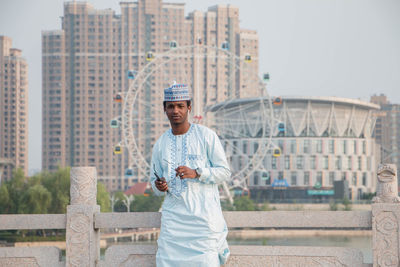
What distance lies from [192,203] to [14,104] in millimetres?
96673

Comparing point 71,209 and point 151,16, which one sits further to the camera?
point 151,16

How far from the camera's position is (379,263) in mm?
7137

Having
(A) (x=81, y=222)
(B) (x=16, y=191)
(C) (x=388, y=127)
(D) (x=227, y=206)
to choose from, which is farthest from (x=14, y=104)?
(A) (x=81, y=222)

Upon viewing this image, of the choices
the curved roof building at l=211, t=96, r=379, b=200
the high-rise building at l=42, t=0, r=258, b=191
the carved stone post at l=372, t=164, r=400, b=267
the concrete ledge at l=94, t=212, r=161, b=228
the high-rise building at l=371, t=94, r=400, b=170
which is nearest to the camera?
the carved stone post at l=372, t=164, r=400, b=267

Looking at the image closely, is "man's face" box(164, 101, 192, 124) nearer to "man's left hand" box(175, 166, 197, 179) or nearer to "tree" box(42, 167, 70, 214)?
"man's left hand" box(175, 166, 197, 179)

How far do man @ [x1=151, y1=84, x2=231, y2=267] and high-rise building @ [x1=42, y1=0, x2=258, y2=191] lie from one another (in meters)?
91.5

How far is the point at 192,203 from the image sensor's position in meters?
6.16

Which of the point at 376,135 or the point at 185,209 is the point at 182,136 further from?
the point at 376,135

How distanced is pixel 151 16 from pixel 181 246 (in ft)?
321

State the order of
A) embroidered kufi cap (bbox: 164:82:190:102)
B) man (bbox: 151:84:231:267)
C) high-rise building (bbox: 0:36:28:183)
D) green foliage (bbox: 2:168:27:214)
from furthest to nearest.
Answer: high-rise building (bbox: 0:36:28:183) → green foliage (bbox: 2:168:27:214) → embroidered kufi cap (bbox: 164:82:190:102) → man (bbox: 151:84:231:267)

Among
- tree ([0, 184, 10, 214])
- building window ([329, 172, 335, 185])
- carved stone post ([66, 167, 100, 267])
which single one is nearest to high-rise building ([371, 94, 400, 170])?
building window ([329, 172, 335, 185])

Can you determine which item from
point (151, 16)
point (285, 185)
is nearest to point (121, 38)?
point (151, 16)

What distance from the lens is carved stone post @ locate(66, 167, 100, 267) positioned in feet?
25.3

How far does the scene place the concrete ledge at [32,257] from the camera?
787 cm
